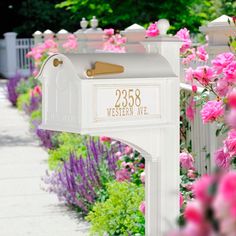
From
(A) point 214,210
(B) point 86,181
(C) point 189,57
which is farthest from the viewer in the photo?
(B) point 86,181

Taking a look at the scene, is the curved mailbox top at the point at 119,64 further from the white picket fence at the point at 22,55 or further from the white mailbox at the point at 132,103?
the white picket fence at the point at 22,55

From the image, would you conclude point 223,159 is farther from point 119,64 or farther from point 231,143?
point 119,64

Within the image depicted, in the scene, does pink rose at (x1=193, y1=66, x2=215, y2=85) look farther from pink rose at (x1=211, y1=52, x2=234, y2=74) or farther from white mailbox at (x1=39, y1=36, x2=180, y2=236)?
white mailbox at (x1=39, y1=36, x2=180, y2=236)

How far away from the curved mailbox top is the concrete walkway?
2204mm

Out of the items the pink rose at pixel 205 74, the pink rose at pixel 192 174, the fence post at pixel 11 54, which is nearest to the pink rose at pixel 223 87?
the pink rose at pixel 205 74

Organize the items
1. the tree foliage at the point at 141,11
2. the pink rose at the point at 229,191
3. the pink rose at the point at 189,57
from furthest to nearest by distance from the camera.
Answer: the tree foliage at the point at 141,11 < the pink rose at the point at 189,57 < the pink rose at the point at 229,191

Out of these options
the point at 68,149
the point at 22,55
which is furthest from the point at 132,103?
the point at 22,55

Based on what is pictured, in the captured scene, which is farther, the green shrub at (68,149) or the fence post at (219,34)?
the green shrub at (68,149)

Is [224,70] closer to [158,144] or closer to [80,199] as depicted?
[158,144]

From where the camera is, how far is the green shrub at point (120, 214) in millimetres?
4934

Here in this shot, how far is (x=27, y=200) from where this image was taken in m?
6.86

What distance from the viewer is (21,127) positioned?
13219mm

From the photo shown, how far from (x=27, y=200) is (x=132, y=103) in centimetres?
356

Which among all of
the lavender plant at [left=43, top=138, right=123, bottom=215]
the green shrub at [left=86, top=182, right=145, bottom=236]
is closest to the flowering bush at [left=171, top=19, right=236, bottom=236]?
the green shrub at [left=86, top=182, right=145, bottom=236]
